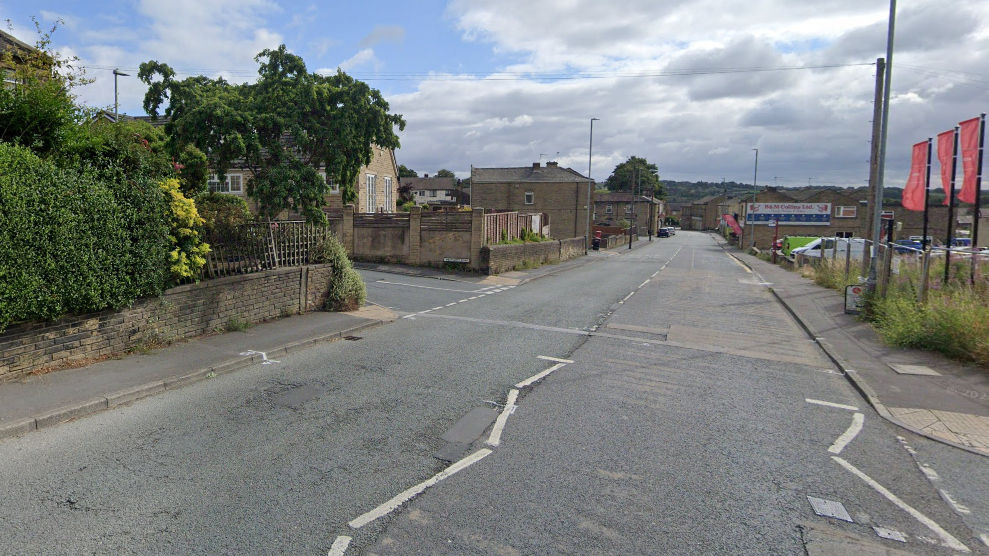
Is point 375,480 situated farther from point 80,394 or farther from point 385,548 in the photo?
point 80,394

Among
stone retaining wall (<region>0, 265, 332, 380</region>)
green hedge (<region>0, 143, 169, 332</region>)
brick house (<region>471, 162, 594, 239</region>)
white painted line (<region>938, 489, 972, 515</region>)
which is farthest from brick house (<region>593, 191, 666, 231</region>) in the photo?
white painted line (<region>938, 489, 972, 515</region>)

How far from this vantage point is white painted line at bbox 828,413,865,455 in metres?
6.19

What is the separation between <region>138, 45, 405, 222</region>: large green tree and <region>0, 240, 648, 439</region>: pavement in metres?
3.08

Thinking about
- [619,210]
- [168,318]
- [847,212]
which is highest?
[619,210]

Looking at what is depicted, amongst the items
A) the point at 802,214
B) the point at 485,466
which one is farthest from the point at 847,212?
the point at 485,466

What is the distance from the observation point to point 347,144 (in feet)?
44.7

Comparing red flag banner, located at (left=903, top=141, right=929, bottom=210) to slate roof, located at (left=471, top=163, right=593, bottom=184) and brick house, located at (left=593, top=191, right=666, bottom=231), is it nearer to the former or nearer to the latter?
slate roof, located at (left=471, top=163, right=593, bottom=184)

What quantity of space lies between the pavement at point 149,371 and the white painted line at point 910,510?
7694 mm

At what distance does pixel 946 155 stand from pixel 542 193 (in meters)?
52.0

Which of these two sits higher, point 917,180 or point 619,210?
point 619,210

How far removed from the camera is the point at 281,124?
1295cm

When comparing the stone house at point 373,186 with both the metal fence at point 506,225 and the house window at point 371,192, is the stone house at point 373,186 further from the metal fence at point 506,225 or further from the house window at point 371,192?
the metal fence at point 506,225

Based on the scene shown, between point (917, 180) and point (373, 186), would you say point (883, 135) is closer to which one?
point (917, 180)

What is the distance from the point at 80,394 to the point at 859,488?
8107mm
